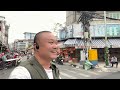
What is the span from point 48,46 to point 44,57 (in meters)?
0.08

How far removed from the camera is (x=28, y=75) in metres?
1.48

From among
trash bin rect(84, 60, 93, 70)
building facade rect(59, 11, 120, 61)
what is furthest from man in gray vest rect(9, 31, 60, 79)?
building facade rect(59, 11, 120, 61)

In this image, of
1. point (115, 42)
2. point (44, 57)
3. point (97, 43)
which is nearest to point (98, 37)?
point (97, 43)

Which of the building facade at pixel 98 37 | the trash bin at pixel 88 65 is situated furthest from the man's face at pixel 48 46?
the building facade at pixel 98 37

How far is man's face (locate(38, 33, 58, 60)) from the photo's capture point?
1649mm

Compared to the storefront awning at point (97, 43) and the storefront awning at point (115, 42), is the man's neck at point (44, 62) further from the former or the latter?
the storefront awning at point (115, 42)

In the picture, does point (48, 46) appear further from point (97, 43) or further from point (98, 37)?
point (98, 37)

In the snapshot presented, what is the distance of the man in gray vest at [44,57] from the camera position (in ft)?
5.08

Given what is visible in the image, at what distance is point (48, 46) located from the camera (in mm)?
1669
